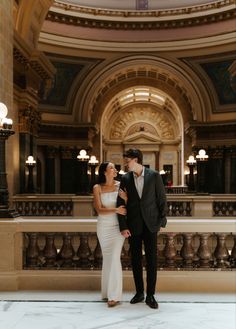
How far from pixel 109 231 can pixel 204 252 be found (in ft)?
5.47

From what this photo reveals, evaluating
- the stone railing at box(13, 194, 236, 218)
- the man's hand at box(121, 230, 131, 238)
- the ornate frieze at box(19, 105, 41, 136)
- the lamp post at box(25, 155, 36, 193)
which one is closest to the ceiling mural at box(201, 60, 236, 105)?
the stone railing at box(13, 194, 236, 218)

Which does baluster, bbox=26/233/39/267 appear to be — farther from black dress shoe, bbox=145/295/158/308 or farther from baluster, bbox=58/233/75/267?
black dress shoe, bbox=145/295/158/308

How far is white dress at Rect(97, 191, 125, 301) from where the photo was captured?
5.64m

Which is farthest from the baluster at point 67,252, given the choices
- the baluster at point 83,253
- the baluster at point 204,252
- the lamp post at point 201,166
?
the lamp post at point 201,166

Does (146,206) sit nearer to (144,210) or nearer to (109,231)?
(144,210)

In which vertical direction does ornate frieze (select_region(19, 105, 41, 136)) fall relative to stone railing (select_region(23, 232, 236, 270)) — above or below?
above

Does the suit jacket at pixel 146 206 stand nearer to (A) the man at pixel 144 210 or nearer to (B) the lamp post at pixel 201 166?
(A) the man at pixel 144 210

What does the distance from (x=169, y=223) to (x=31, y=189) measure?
1121cm

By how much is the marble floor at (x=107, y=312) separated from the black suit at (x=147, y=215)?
1.36 feet

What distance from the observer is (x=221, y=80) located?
29.7 m

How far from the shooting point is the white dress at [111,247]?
18.5 ft

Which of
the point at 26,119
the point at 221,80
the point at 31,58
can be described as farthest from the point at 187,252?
the point at 221,80

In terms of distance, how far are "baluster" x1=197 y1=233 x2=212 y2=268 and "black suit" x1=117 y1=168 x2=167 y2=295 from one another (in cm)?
124

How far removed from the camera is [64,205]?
17.5 meters
